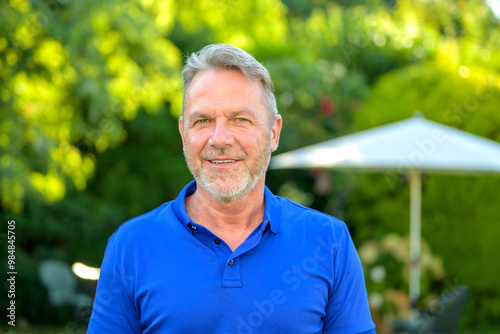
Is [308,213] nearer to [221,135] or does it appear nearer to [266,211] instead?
[266,211]

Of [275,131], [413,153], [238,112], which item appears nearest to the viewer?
[238,112]

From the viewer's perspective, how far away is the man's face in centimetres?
176

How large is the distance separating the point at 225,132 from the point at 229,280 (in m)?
0.40

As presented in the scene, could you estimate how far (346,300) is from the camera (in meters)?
1.75

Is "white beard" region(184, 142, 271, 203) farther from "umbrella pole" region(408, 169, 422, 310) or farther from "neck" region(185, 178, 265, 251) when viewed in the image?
"umbrella pole" region(408, 169, 422, 310)

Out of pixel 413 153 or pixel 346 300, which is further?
pixel 413 153

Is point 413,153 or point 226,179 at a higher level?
point 413,153

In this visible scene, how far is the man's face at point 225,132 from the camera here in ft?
5.77

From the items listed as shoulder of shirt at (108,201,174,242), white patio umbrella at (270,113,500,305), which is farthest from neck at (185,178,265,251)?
white patio umbrella at (270,113,500,305)

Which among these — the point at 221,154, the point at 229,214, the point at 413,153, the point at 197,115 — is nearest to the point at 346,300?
the point at 229,214

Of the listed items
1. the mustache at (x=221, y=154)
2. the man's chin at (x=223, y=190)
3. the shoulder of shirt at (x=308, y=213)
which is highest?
the mustache at (x=221, y=154)

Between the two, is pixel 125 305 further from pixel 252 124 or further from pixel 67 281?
pixel 67 281

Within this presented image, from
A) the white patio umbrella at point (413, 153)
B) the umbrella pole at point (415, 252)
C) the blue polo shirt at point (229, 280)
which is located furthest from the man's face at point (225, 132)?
the umbrella pole at point (415, 252)

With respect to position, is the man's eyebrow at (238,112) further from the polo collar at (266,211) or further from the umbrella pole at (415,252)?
the umbrella pole at (415,252)
